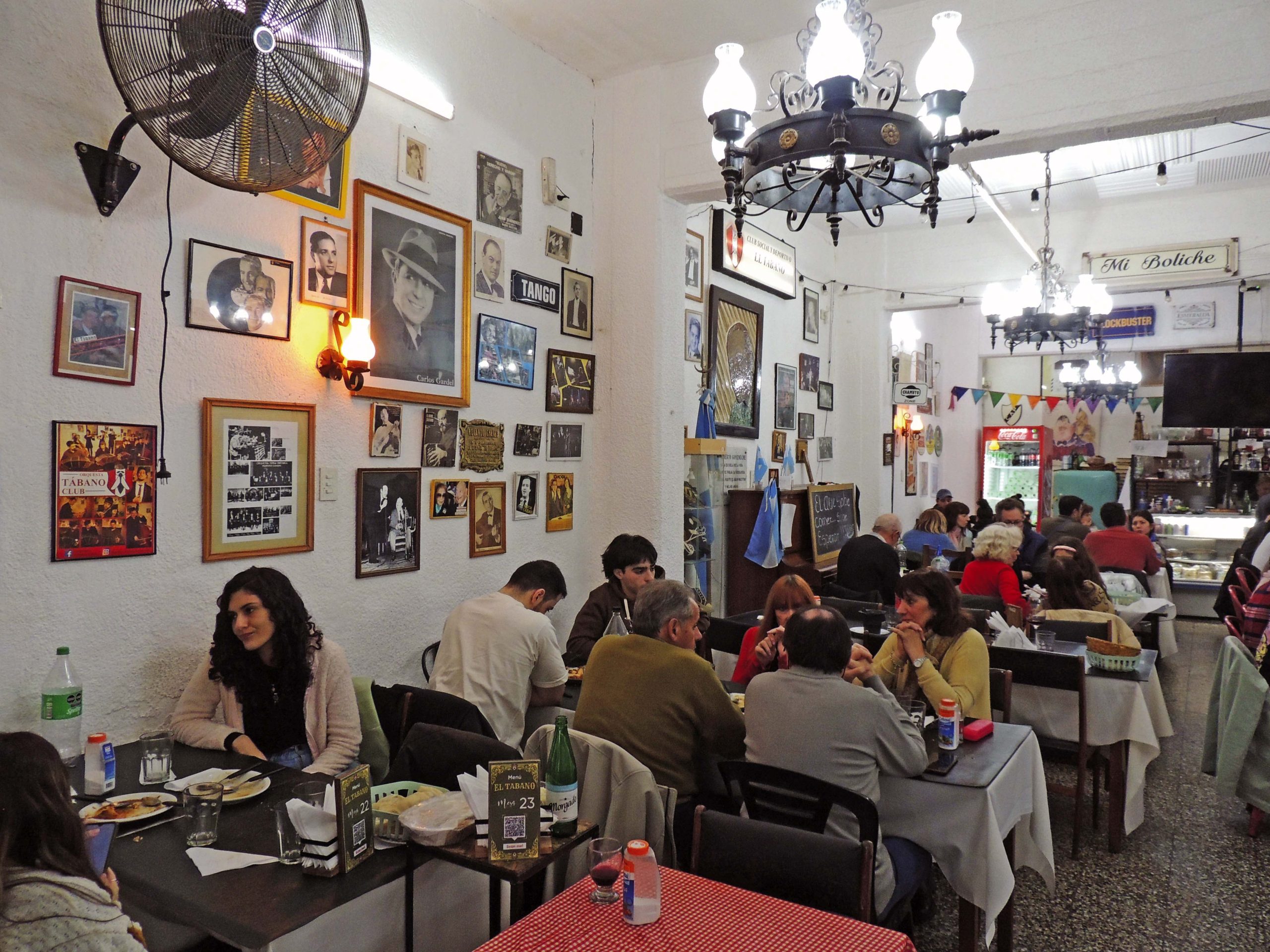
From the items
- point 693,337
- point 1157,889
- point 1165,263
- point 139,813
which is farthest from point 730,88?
point 1165,263

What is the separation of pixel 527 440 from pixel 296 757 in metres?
2.21

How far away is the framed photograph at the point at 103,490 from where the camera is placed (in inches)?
110

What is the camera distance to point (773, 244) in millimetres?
7527

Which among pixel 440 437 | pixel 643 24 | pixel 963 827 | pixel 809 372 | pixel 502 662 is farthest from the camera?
pixel 809 372

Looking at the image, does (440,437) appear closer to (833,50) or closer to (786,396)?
(833,50)

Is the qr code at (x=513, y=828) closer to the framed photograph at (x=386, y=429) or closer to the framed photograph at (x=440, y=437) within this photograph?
the framed photograph at (x=386, y=429)

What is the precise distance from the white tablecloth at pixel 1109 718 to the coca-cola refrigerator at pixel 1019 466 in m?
10.1

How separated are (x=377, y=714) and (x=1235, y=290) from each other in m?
11.4

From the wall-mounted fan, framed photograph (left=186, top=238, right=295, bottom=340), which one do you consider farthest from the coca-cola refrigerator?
the wall-mounted fan

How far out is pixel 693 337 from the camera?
20.9 feet

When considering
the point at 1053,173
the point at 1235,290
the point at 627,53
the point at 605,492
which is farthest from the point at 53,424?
the point at 1235,290

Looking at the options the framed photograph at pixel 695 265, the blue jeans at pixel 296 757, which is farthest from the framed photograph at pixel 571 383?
the blue jeans at pixel 296 757

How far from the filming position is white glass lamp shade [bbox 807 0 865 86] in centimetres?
238

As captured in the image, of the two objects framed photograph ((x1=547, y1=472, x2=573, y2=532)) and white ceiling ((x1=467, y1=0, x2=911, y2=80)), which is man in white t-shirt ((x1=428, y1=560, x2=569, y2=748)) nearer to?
framed photograph ((x1=547, y1=472, x2=573, y2=532))
